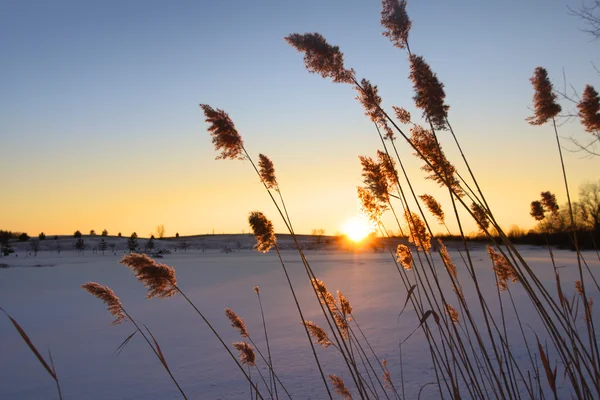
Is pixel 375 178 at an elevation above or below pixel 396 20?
below

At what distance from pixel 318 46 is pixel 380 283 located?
543 inches

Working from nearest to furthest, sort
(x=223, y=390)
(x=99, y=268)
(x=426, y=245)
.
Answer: (x=426, y=245)
(x=223, y=390)
(x=99, y=268)

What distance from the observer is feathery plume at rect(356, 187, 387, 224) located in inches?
117

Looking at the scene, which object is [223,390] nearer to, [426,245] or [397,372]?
[397,372]

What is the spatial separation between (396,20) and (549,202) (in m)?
2.26

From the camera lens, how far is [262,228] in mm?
2361

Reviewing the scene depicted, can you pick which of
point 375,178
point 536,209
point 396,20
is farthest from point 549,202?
point 396,20

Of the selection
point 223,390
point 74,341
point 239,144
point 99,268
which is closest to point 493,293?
point 223,390

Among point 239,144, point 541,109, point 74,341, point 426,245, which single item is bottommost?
point 74,341

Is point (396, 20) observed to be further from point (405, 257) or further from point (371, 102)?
point (405, 257)

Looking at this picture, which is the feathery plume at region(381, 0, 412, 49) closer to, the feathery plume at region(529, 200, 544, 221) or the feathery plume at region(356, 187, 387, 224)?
the feathery plume at region(356, 187, 387, 224)

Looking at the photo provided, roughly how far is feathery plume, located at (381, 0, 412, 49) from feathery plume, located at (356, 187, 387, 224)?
119 cm

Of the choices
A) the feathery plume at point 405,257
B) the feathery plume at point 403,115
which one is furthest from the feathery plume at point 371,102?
the feathery plume at point 405,257

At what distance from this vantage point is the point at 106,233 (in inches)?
2699
